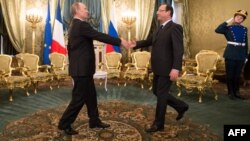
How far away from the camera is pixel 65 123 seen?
3.65 m

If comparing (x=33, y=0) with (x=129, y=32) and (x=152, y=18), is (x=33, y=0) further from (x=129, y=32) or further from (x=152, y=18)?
(x=152, y=18)

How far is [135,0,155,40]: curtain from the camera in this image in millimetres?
8680

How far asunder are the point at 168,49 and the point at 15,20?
5354 millimetres

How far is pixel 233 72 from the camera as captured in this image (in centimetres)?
583

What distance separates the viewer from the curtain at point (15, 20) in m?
7.52

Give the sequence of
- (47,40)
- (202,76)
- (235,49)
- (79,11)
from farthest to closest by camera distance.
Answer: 1. (47,40)
2. (202,76)
3. (235,49)
4. (79,11)

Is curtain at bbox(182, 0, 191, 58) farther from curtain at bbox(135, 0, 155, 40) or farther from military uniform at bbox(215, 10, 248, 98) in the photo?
military uniform at bbox(215, 10, 248, 98)

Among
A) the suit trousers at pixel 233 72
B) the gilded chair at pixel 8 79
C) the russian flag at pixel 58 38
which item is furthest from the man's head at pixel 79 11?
the russian flag at pixel 58 38

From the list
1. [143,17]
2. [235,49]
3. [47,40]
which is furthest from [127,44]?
[143,17]

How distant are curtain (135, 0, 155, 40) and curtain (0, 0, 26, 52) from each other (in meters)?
3.22

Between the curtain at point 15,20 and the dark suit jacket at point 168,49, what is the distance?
5089mm

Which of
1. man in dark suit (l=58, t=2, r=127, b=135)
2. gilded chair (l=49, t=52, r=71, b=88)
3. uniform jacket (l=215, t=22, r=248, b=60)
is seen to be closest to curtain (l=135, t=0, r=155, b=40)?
gilded chair (l=49, t=52, r=71, b=88)

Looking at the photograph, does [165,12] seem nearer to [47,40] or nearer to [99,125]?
[99,125]

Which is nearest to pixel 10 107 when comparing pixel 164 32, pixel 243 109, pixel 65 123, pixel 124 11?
pixel 65 123
